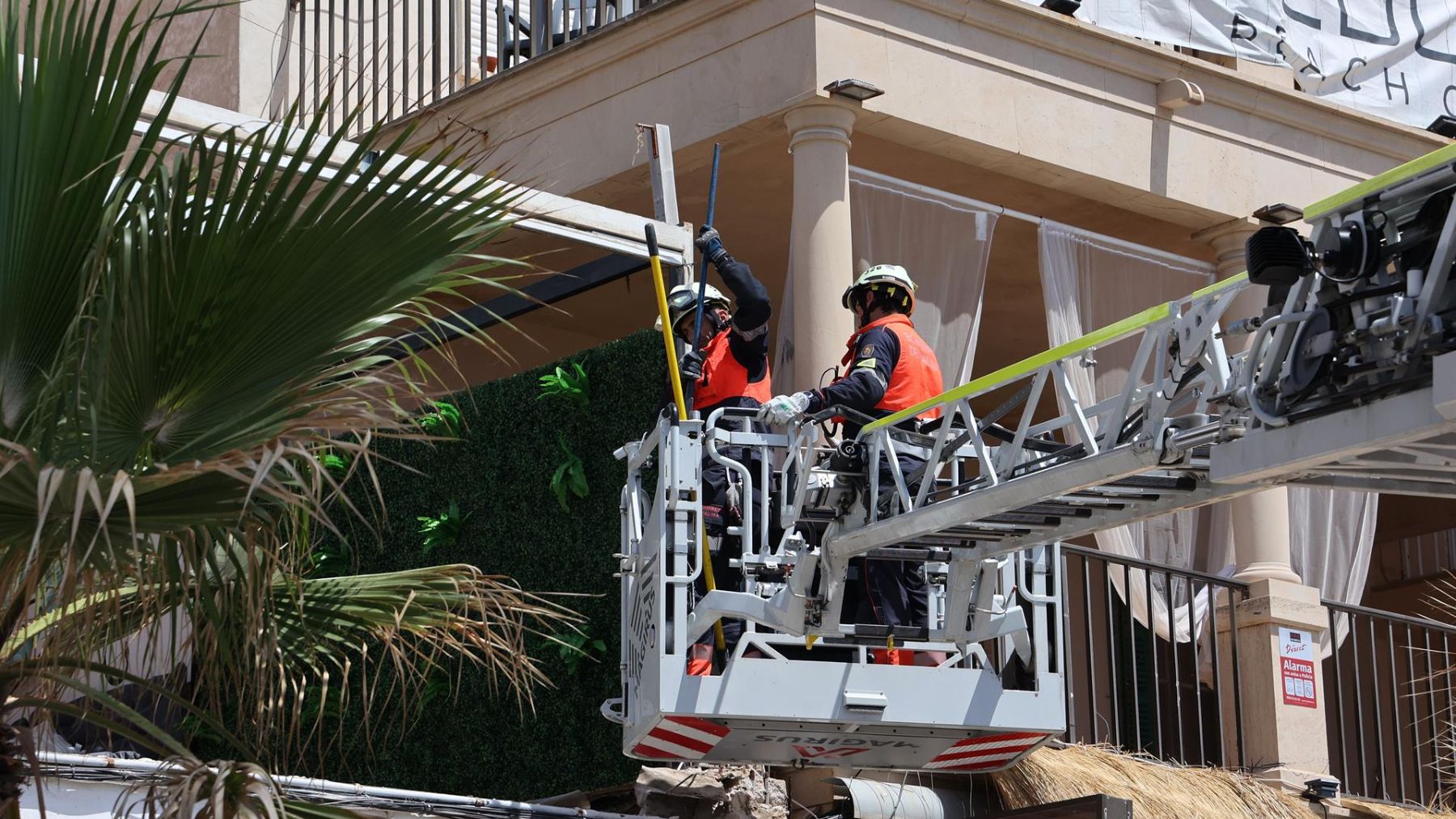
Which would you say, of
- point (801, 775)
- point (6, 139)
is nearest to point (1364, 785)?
point (801, 775)

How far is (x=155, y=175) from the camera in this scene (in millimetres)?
6590

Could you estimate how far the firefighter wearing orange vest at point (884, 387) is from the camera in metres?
9.18

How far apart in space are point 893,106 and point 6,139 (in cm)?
784

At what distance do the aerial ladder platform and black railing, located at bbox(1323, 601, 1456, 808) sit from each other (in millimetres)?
5192

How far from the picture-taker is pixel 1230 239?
50.4ft

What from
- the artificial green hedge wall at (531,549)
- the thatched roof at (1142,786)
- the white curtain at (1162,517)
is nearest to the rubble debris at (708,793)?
the artificial green hedge wall at (531,549)

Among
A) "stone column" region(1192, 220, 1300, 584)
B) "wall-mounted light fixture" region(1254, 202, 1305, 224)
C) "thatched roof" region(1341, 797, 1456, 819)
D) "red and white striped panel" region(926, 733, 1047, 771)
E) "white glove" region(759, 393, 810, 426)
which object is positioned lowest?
"thatched roof" region(1341, 797, 1456, 819)

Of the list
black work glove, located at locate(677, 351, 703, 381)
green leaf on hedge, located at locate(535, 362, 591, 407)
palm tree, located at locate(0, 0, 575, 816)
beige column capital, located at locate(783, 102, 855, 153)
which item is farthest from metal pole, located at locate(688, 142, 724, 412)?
palm tree, located at locate(0, 0, 575, 816)

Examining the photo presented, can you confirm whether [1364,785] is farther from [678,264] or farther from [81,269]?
[81,269]

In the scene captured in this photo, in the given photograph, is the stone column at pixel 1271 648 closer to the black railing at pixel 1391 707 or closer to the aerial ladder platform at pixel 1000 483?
the black railing at pixel 1391 707

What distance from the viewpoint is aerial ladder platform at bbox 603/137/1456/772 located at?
6242mm

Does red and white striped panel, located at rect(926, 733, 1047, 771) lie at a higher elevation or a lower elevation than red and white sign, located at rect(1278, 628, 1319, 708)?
lower

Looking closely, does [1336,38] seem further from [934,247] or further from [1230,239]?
[934,247]

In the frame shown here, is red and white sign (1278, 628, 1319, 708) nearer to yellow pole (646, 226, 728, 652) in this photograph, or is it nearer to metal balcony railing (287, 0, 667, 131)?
yellow pole (646, 226, 728, 652)
